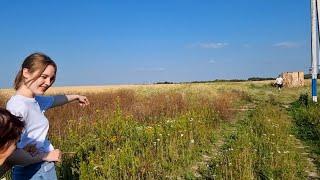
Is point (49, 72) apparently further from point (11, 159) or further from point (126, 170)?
point (126, 170)

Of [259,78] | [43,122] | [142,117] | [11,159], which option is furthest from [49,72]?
[259,78]

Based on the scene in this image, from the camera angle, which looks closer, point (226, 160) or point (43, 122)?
point (43, 122)

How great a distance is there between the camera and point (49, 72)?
3.58 metres

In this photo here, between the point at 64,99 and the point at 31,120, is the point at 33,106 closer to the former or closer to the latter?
the point at 31,120

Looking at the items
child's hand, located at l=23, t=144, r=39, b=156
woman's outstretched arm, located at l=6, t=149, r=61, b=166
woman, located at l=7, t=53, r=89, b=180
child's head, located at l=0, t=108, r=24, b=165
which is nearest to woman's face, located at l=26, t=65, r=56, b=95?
woman, located at l=7, t=53, r=89, b=180

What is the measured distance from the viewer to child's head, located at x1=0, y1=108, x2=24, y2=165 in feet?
7.46

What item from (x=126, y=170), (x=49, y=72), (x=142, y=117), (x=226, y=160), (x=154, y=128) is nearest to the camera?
(x=49, y=72)

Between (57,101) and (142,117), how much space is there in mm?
7468

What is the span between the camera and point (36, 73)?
3523mm

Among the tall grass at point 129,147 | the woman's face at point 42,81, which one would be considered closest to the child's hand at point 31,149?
the woman's face at point 42,81

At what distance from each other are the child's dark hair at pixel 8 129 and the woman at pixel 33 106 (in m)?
1.08

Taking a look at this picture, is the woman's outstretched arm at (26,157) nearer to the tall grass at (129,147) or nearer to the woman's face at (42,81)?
the woman's face at (42,81)

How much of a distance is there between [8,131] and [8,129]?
1 cm

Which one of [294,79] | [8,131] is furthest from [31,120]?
[294,79]
